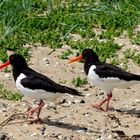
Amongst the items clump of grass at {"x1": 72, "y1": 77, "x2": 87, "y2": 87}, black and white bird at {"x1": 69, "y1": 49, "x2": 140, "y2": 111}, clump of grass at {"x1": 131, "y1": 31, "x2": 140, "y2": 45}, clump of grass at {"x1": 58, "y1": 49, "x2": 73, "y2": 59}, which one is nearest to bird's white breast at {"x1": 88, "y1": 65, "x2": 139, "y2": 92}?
black and white bird at {"x1": 69, "y1": 49, "x2": 140, "y2": 111}

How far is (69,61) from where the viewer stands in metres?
13.9

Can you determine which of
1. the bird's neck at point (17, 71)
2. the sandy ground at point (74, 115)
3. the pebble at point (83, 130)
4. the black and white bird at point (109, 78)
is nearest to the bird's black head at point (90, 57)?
the black and white bird at point (109, 78)

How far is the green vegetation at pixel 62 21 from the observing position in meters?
14.7

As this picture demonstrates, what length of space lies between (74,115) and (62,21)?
5040mm

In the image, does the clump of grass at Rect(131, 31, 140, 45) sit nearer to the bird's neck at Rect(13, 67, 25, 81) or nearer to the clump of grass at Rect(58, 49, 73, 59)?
the clump of grass at Rect(58, 49, 73, 59)

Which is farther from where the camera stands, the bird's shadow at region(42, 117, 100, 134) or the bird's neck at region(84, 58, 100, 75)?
the bird's neck at region(84, 58, 100, 75)

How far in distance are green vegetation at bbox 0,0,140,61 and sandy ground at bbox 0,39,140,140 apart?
109 cm

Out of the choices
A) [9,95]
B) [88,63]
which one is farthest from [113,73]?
[9,95]

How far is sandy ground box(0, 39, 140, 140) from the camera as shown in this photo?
1023 cm

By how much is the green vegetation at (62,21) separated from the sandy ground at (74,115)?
1.09 m

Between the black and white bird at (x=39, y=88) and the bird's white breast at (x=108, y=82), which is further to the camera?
the bird's white breast at (x=108, y=82)

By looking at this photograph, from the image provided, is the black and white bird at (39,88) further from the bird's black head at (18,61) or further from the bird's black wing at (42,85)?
the bird's black head at (18,61)

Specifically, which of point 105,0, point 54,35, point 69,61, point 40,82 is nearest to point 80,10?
point 105,0

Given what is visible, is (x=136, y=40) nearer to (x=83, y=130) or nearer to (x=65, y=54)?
(x=65, y=54)
